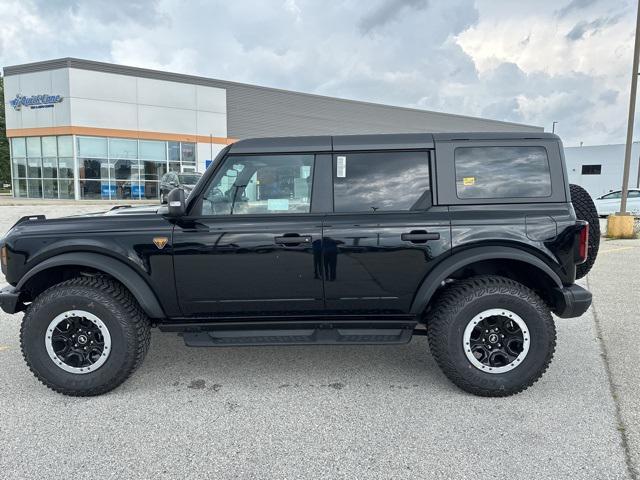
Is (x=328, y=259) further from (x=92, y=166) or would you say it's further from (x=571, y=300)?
(x=92, y=166)

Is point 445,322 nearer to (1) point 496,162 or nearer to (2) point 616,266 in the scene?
(1) point 496,162

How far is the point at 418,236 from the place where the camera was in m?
3.21

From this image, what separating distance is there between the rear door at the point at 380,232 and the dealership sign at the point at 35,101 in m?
25.2

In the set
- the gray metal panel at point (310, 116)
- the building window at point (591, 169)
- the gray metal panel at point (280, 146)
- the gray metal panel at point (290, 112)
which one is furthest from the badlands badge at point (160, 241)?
the building window at point (591, 169)

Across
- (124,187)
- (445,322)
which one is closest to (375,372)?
(445,322)

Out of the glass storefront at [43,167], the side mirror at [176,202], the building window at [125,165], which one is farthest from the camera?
the building window at [125,165]

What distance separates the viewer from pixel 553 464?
A: 2477 mm

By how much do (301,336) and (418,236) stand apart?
1.12 m

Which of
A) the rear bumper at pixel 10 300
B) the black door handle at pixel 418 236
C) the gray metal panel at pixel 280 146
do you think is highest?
the gray metal panel at pixel 280 146

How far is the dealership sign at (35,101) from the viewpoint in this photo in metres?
23.5

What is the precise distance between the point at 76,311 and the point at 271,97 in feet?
96.7

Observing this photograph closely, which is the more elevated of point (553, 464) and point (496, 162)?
point (496, 162)

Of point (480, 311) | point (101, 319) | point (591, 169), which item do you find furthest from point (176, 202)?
point (591, 169)

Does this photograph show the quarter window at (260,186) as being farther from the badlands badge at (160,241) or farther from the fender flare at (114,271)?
the fender flare at (114,271)
